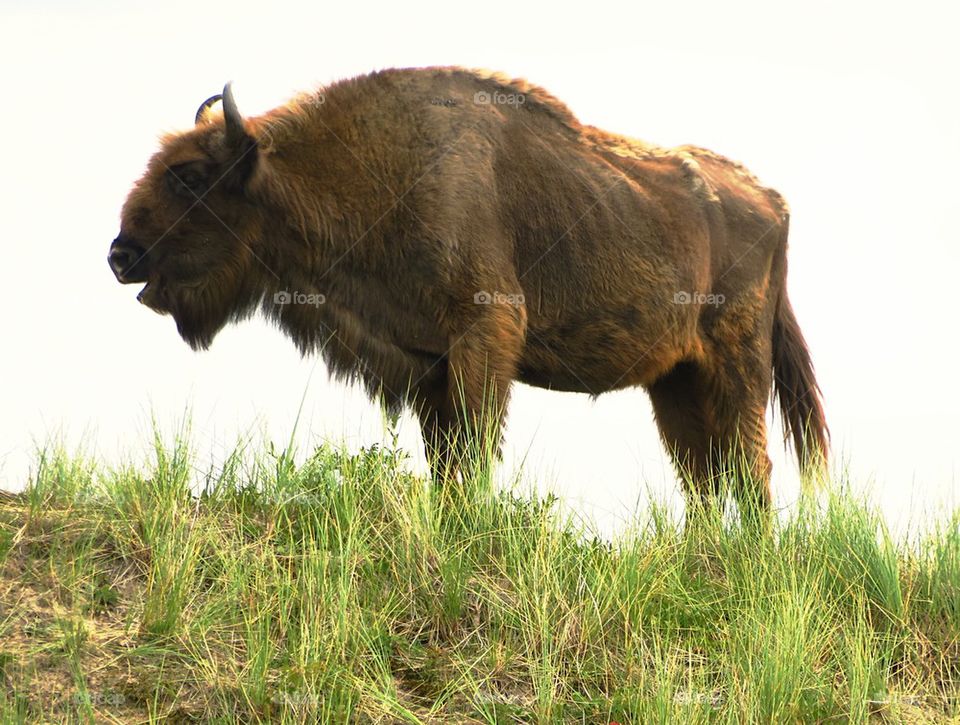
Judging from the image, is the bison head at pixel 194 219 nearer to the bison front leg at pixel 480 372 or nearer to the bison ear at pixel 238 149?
the bison ear at pixel 238 149

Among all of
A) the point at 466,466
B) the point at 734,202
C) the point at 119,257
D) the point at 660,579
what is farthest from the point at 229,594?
the point at 734,202

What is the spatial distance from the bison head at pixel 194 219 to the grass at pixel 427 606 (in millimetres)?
1431

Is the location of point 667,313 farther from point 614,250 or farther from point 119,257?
point 119,257

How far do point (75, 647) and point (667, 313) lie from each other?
4421mm

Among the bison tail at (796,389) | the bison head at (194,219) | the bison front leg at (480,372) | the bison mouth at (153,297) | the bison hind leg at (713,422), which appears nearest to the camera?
the bison front leg at (480,372)

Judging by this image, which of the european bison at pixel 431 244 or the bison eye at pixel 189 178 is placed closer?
the european bison at pixel 431 244

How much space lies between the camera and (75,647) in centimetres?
555

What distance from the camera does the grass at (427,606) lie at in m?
5.50

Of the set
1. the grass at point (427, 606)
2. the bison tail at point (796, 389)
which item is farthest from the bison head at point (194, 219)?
the bison tail at point (796, 389)

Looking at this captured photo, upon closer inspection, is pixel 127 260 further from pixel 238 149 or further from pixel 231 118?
pixel 231 118

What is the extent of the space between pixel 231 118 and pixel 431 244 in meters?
1.38

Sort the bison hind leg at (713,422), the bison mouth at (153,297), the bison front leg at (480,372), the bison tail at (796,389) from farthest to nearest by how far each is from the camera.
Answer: the bison tail at (796,389)
the bison hind leg at (713,422)
the bison mouth at (153,297)
the bison front leg at (480,372)

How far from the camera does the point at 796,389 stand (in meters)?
9.63

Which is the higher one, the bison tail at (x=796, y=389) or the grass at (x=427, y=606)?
the bison tail at (x=796, y=389)
